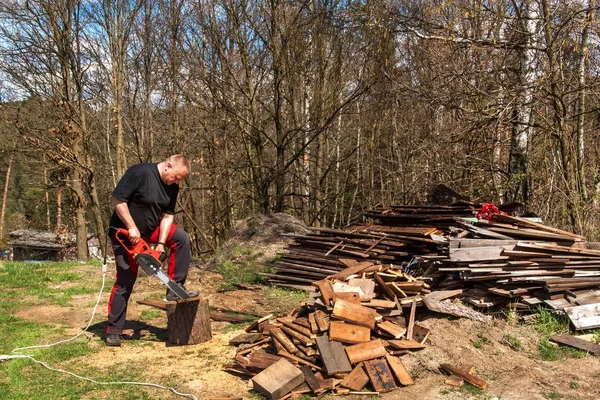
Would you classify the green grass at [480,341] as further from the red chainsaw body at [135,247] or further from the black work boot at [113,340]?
the black work boot at [113,340]

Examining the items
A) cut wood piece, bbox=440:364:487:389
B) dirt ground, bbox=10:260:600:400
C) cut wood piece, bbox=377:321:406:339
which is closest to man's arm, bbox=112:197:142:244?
dirt ground, bbox=10:260:600:400

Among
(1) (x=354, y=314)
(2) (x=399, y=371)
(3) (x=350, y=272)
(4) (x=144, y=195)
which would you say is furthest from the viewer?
(3) (x=350, y=272)

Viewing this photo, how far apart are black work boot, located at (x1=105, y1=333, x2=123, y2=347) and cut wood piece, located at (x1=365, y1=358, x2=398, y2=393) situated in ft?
8.99

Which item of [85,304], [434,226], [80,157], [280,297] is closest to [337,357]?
[280,297]

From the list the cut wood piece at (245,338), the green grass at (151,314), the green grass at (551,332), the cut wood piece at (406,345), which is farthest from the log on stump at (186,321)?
the green grass at (551,332)

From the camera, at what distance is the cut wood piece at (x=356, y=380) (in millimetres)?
4117

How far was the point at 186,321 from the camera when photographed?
528 cm

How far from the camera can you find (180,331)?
17.4 ft

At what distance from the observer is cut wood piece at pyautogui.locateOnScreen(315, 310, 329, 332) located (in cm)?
460

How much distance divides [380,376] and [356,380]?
0.22 metres

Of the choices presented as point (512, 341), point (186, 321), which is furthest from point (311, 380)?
point (512, 341)

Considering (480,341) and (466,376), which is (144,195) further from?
(480,341)

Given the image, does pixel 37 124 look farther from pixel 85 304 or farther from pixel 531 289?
pixel 531 289

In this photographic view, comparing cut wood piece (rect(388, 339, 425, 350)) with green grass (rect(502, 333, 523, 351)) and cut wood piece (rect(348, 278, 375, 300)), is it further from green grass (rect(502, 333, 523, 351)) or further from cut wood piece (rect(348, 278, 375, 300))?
green grass (rect(502, 333, 523, 351))
